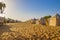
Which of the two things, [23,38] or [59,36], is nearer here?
[23,38]

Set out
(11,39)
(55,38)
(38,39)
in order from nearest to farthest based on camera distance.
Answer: (11,39), (38,39), (55,38)

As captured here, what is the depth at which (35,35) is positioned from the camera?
940cm

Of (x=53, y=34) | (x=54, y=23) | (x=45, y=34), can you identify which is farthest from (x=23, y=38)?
(x=54, y=23)

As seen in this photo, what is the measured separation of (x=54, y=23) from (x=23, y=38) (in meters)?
7.68

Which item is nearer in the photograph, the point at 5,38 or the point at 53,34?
the point at 5,38

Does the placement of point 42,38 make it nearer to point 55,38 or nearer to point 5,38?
point 55,38

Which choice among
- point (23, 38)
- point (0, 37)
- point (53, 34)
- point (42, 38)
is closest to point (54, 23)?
point (53, 34)

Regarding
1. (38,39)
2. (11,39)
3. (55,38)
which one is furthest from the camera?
(55,38)

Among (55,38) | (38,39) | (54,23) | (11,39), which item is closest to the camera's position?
(11,39)

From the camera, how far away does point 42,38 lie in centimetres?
924

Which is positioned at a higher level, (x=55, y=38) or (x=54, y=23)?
(x=54, y=23)

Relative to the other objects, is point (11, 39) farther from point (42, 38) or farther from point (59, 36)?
point (59, 36)

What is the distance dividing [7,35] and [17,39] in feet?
2.91

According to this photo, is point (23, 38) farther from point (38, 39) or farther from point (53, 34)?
point (53, 34)
